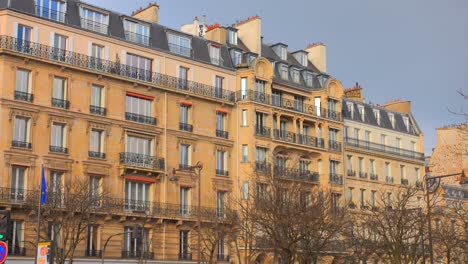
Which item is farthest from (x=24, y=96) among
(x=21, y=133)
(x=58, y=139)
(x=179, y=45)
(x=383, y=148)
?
(x=383, y=148)

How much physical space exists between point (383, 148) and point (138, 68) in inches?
1114

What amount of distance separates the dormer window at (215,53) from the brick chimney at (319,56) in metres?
14.5

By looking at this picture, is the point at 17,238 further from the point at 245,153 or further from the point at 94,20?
the point at 245,153

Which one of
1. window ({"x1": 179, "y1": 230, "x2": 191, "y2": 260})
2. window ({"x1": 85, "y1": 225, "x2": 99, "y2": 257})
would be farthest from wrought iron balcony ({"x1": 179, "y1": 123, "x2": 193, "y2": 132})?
window ({"x1": 85, "y1": 225, "x2": 99, "y2": 257})

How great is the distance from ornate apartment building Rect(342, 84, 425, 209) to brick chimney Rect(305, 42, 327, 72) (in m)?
3.72

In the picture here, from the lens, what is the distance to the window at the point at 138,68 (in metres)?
46.7

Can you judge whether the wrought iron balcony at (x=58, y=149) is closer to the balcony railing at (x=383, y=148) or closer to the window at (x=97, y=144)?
the window at (x=97, y=144)

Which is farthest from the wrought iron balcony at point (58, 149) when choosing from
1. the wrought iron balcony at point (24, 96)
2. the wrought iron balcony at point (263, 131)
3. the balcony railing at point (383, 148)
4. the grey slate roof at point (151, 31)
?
the balcony railing at point (383, 148)

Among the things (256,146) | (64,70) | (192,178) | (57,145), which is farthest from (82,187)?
(256,146)

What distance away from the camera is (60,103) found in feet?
140

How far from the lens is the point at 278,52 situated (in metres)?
61.4

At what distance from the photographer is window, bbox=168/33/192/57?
5019 cm

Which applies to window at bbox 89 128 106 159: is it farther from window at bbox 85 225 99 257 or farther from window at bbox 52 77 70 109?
window at bbox 85 225 99 257

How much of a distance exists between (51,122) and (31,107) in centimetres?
153
